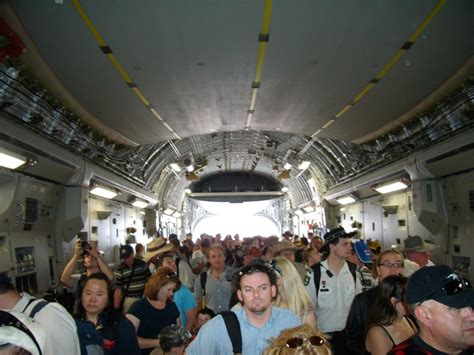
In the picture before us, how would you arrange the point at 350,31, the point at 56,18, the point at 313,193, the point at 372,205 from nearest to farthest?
the point at 56,18 → the point at 350,31 → the point at 372,205 → the point at 313,193

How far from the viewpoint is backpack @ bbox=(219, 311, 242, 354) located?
308 centimetres

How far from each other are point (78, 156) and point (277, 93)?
3982 millimetres

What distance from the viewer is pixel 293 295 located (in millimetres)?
4223

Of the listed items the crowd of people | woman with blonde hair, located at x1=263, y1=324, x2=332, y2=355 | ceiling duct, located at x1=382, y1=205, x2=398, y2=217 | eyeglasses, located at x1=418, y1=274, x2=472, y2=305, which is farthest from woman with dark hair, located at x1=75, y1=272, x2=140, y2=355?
ceiling duct, located at x1=382, y1=205, x2=398, y2=217

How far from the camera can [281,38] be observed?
5.72 m

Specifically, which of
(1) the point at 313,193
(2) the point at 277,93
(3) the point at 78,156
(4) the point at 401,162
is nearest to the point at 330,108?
(2) the point at 277,93

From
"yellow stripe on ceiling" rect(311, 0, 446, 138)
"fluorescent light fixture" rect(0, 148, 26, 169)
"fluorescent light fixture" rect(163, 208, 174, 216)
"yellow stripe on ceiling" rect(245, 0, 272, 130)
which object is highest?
"yellow stripe on ceiling" rect(245, 0, 272, 130)

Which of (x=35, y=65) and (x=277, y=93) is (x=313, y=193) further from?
(x=35, y=65)

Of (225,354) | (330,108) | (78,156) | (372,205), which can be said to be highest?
(330,108)

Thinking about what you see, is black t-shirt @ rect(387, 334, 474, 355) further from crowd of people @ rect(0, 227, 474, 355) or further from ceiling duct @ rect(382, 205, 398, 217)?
ceiling duct @ rect(382, 205, 398, 217)

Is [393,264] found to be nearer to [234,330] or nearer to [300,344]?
[234,330]

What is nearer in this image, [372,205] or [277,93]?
[277,93]

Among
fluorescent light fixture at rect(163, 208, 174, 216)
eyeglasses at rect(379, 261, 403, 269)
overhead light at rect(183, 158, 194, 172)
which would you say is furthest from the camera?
fluorescent light fixture at rect(163, 208, 174, 216)

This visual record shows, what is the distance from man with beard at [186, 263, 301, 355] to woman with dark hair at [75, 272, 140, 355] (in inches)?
37.6
